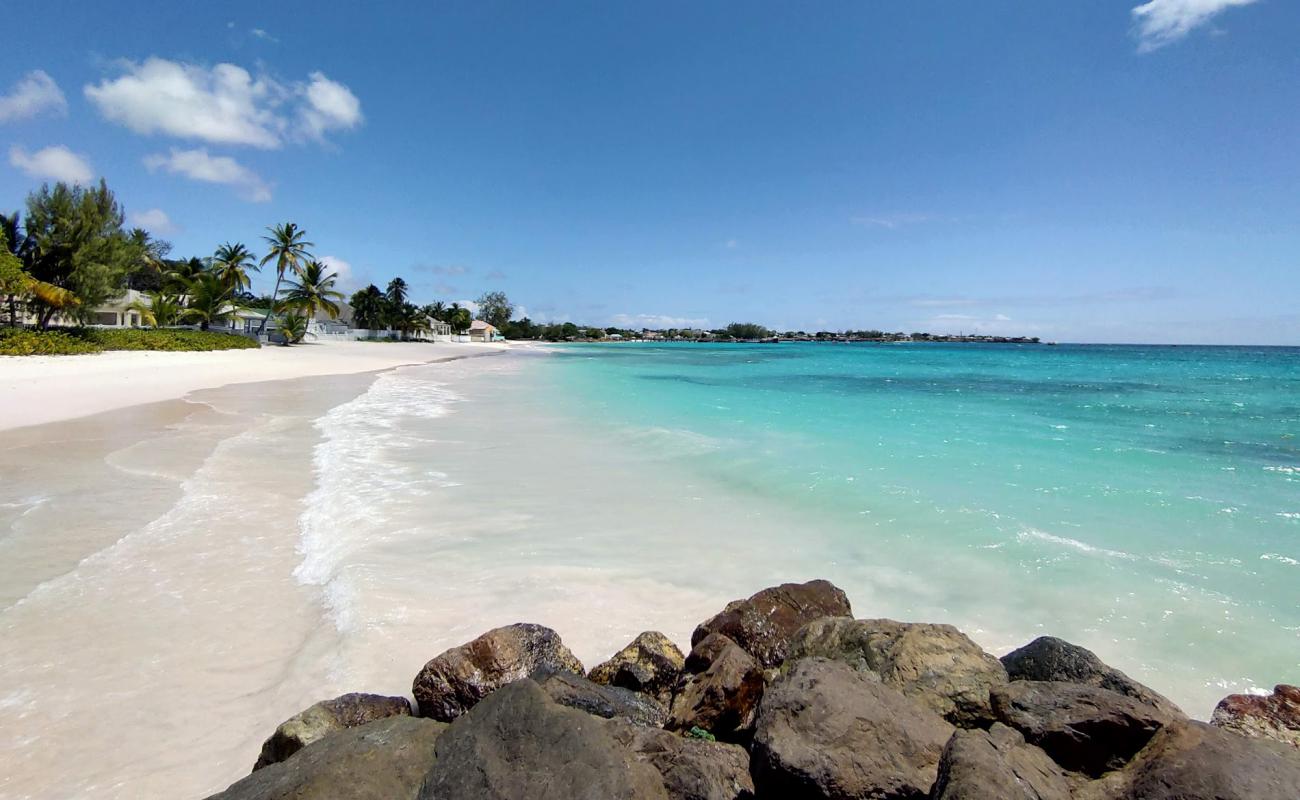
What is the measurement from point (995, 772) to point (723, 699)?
1.38 metres

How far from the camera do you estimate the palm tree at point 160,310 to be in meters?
43.1

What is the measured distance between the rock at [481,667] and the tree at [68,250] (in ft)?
131

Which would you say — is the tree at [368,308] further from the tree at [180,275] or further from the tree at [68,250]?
the tree at [68,250]

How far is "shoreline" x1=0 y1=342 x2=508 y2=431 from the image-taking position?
47.7ft

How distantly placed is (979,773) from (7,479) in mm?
11441

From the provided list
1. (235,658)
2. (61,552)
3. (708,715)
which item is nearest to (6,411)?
(61,552)

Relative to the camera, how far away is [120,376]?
2125 centimetres

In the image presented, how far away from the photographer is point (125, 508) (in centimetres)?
688

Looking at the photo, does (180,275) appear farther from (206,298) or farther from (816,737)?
(816,737)

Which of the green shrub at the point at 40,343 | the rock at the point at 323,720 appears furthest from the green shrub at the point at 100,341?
the rock at the point at 323,720

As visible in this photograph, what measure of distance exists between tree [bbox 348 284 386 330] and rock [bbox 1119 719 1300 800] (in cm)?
8734

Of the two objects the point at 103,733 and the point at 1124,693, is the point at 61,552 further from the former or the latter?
the point at 1124,693

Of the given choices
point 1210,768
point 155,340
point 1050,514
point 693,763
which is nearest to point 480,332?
point 155,340

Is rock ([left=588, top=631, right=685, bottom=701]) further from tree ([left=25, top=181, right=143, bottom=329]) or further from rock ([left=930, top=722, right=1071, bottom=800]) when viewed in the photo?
tree ([left=25, top=181, right=143, bottom=329])
